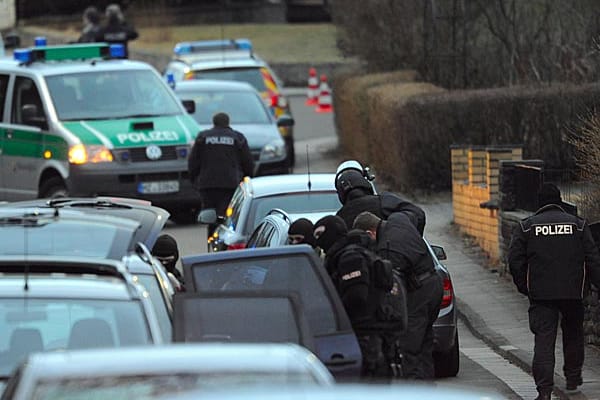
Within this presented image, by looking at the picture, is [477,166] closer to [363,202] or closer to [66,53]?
[66,53]

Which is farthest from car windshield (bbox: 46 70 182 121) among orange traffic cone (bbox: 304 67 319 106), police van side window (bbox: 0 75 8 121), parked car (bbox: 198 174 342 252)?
orange traffic cone (bbox: 304 67 319 106)

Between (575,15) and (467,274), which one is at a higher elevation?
(575,15)

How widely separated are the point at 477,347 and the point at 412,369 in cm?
291

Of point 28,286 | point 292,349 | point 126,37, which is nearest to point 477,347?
point 28,286

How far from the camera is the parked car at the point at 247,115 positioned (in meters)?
20.6

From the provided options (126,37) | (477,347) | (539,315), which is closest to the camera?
(539,315)

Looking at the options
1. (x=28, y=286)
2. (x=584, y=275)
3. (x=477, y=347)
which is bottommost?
(x=477, y=347)

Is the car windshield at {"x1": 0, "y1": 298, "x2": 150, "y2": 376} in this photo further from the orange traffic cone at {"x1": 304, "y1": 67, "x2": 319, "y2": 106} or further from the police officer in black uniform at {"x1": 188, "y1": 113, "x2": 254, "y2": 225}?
the orange traffic cone at {"x1": 304, "y1": 67, "x2": 319, "y2": 106}

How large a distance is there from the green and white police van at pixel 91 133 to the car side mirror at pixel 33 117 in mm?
12

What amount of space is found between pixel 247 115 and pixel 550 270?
1217 cm

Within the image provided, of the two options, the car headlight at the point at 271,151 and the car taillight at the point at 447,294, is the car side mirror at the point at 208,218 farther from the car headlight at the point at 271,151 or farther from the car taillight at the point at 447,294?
the car headlight at the point at 271,151

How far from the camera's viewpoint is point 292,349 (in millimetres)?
5266

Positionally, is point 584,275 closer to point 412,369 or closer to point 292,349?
point 412,369

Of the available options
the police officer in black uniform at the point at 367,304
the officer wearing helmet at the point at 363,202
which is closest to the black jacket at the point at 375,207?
the officer wearing helmet at the point at 363,202
